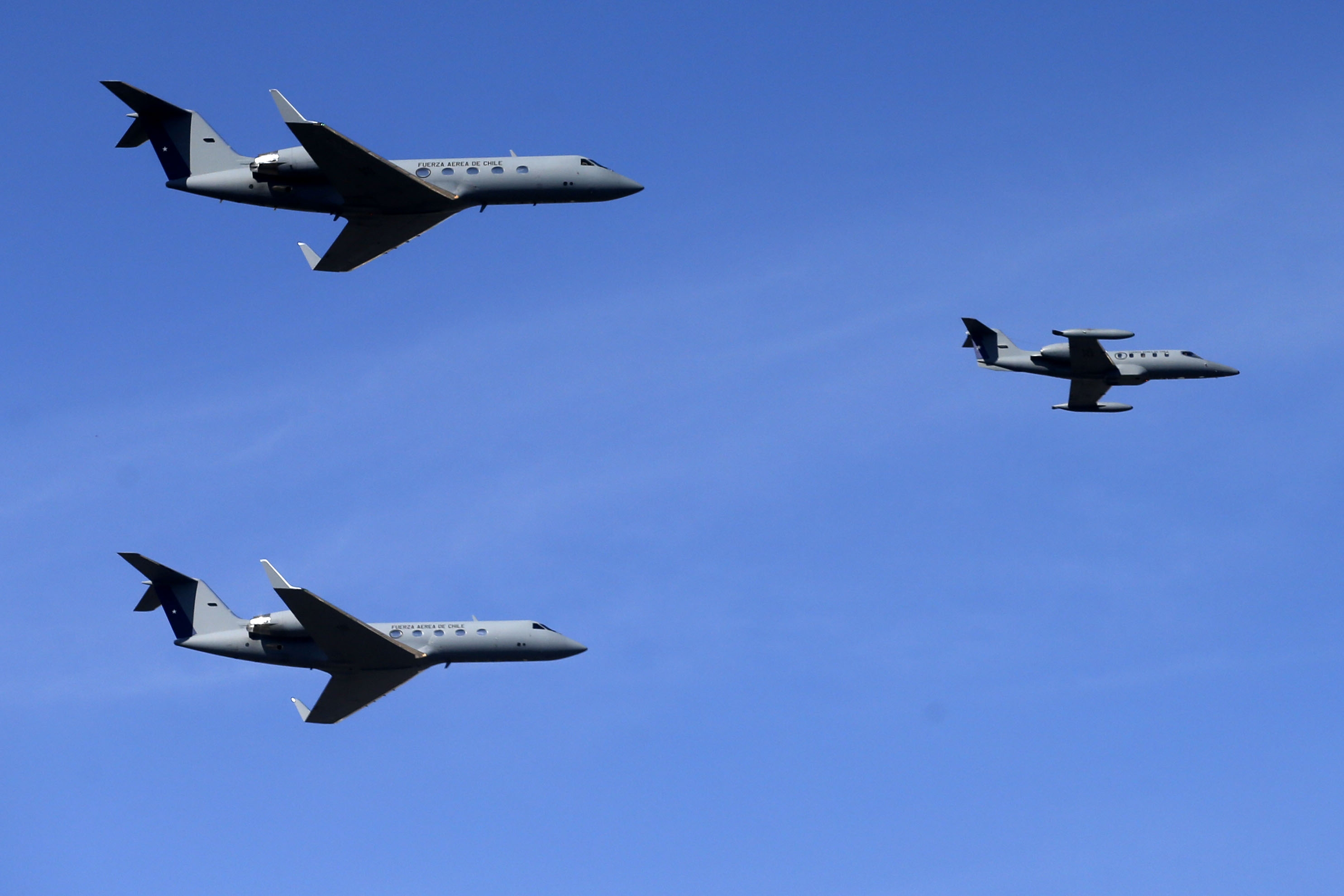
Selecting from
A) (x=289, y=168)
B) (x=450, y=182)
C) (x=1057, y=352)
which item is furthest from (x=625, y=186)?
(x=1057, y=352)

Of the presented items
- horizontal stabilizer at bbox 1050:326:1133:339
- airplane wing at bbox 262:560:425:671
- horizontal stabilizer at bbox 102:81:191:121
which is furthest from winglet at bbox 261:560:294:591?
horizontal stabilizer at bbox 1050:326:1133:339

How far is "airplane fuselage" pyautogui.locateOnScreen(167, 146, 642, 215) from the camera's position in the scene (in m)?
60.7

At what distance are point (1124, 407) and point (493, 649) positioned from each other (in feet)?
168

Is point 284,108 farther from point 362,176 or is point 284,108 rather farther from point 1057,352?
point 1057,352

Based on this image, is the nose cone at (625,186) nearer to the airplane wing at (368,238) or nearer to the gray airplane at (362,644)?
the airplane wing at (368,238)

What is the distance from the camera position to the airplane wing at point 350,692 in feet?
225

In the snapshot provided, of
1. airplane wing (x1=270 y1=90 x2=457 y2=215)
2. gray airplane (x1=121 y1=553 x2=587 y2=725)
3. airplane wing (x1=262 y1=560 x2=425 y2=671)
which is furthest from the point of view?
gray airplane (x1=121 y1=553 x2=587 y2=725)

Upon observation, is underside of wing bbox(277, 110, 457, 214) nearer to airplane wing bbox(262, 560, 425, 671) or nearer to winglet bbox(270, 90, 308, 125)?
winglet bbox(270, 90, 308, 125)

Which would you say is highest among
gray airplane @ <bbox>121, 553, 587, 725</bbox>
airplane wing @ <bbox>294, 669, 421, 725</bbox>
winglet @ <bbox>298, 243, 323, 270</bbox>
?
winglet @ <bbox>298, 243, 323, 270</bbox>

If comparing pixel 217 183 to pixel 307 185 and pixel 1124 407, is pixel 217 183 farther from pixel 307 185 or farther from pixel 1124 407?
pixel 1124 407

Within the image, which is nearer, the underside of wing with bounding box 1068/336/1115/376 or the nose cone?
the nose cone

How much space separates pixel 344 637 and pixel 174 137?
83.3 feet

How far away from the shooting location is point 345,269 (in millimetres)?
65812

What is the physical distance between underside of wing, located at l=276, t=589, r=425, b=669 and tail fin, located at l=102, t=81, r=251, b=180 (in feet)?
67.4
